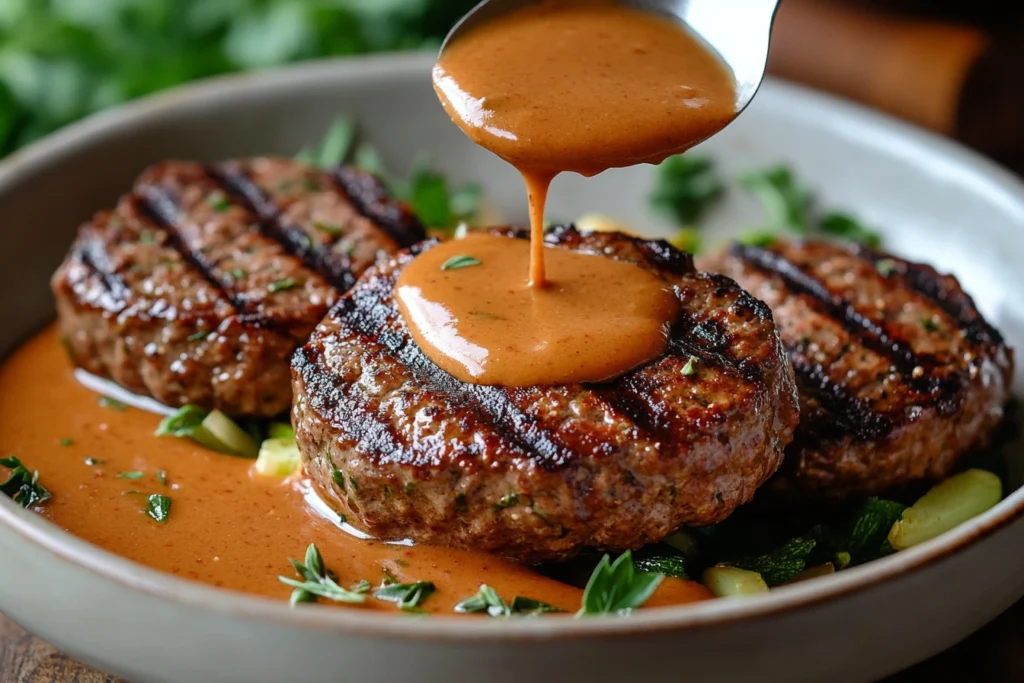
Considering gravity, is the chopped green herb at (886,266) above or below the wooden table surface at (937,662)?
above

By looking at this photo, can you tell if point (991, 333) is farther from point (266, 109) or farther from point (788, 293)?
point (266, 109)

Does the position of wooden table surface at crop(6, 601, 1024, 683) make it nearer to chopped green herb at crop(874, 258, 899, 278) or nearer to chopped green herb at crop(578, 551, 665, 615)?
chopped green herb at crop(578, 551, 665, 615)

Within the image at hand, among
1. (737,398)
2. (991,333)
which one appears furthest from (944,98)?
(737,398)

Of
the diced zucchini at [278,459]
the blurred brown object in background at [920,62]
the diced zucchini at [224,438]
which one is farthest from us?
the blurred brown object in background at [920,62]

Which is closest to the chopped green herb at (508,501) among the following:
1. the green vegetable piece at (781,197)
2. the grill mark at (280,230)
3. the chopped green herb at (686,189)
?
the grill mark at (280,230)

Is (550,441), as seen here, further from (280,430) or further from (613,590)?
(280,430)

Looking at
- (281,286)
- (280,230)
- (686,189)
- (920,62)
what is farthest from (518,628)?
(920,62)

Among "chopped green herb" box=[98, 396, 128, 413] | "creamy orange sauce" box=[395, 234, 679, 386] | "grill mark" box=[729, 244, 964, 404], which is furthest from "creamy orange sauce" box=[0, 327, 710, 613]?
"grill mark" box=[729, 244, 964, 404]

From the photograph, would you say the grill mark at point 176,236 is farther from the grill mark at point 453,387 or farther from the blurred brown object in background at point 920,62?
the blurred brown object in background at point 920,62
